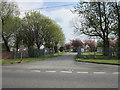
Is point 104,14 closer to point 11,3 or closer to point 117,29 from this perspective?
point 117,29

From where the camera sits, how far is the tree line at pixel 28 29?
4562cm

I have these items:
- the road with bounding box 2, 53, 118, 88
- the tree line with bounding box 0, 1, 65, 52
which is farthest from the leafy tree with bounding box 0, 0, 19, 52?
the road with bounding box 2, 53, 118, 88

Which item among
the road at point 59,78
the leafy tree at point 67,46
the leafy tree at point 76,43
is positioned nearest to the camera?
the road at point 59,78

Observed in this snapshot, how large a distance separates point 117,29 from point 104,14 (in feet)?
13.9

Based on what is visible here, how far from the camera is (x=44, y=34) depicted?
178ft

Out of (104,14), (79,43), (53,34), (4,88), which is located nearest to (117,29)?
(104,14)

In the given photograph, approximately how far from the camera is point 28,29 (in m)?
51.8

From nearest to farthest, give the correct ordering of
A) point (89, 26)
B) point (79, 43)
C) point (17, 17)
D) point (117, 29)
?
point (117, 29) < point (89, 26) < point (17, 17) < point (79, 43)

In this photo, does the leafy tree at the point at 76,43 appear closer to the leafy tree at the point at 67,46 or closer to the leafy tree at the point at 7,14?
the leafy tree at the point at 67,46

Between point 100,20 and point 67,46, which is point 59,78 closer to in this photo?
point 100,20

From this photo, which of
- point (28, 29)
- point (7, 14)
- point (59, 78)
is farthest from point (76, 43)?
point (59, 78)

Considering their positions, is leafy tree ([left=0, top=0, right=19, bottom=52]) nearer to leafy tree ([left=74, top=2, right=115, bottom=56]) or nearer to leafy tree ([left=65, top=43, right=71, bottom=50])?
leafy tree ([left=74, top=2, right=115, bottom=56])

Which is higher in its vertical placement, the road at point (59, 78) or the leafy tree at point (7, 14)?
the leafy tree at point (7, 14)

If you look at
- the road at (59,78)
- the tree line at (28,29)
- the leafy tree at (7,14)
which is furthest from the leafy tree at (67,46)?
the road at (59,78)
